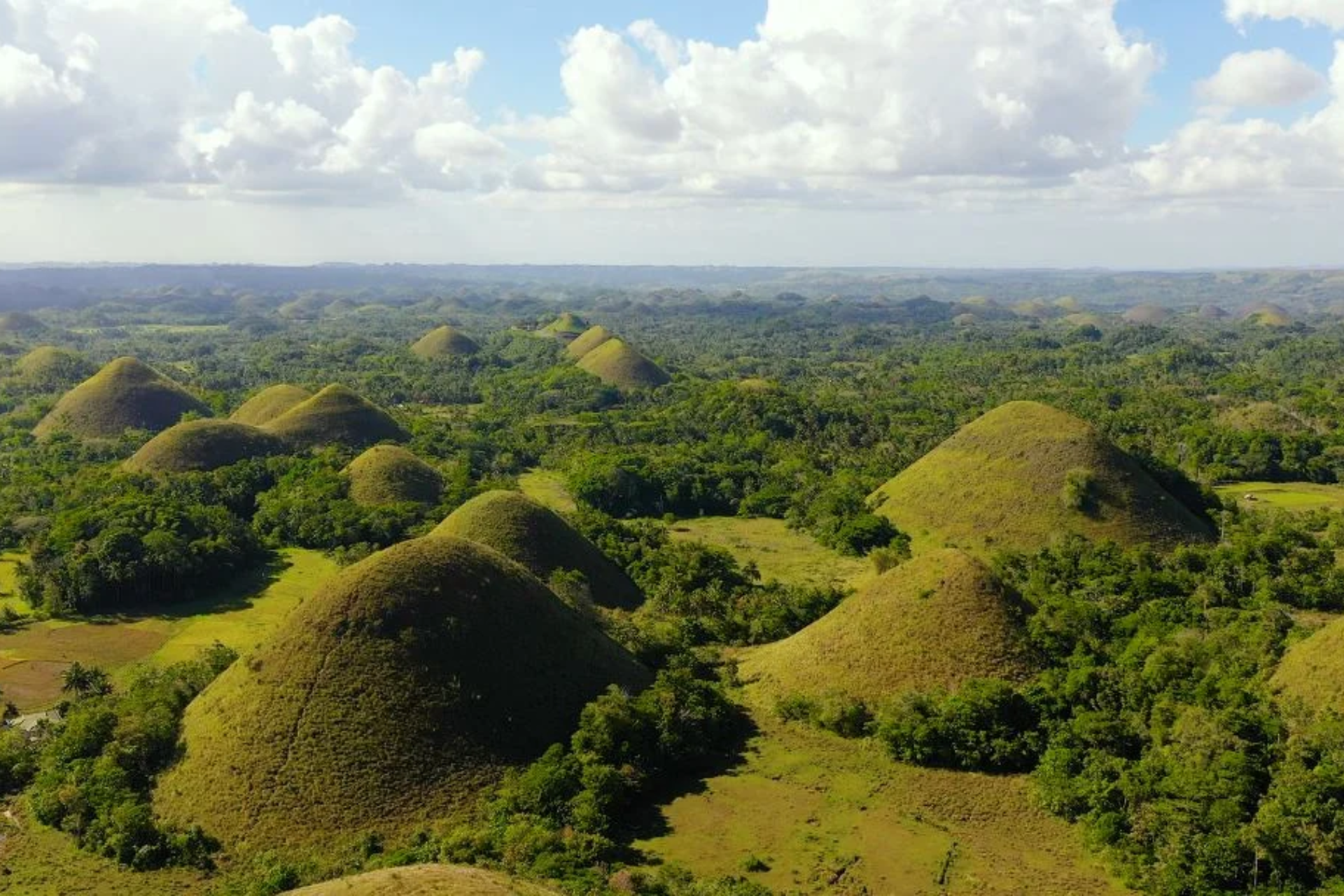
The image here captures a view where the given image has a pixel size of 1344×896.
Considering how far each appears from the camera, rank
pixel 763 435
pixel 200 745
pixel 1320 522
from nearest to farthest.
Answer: pixel 200 745 < pixel 1320 522 < pixel 763 435

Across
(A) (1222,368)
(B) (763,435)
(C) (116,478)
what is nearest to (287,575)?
(C) (116,478)

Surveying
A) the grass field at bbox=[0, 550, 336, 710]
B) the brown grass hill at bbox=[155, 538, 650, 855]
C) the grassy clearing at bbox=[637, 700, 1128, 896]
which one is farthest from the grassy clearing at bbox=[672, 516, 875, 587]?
the grass field at bbox=[0, 550, 336, 710]

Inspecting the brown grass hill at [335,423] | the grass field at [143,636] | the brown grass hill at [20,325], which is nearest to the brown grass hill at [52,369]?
the brown grass hill at [335,423]

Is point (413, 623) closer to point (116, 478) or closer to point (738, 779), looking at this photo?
point (738, 779)

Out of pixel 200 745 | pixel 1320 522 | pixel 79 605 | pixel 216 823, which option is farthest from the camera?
pixel 1320 522

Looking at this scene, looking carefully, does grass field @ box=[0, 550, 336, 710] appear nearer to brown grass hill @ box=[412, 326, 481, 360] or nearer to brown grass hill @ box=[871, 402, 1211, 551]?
brown grass hill @ box=[871, 402, 1211, 551]

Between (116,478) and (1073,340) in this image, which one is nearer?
(116,478)

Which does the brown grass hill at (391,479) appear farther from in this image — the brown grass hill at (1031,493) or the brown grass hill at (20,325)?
the brown grass hill at (20,325)
